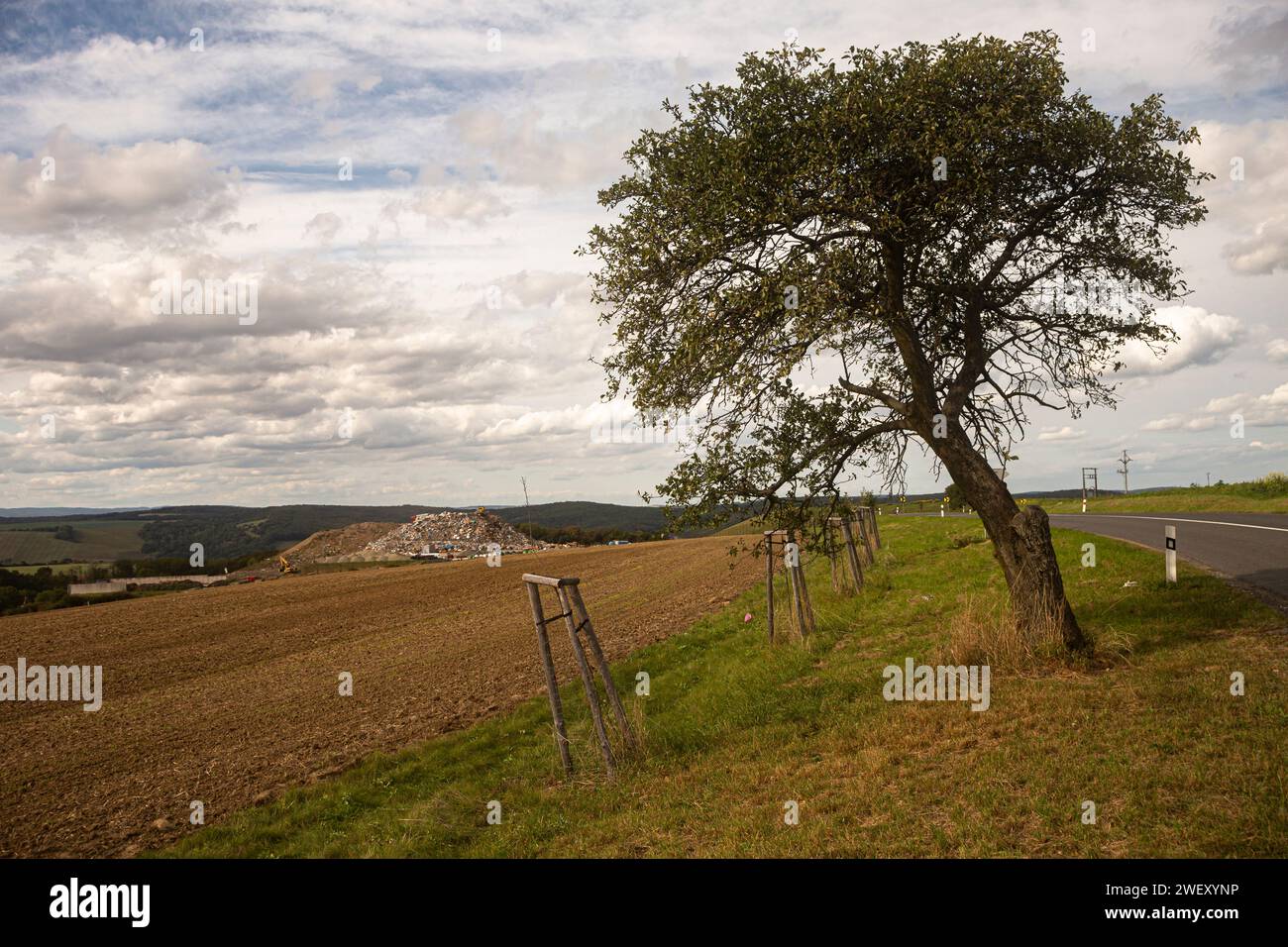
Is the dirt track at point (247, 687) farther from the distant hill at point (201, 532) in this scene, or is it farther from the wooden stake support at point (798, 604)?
the distant hill at point (201, 532)

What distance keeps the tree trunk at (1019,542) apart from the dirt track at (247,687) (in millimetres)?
9454

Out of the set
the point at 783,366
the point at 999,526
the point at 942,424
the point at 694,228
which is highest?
the point at 694,228

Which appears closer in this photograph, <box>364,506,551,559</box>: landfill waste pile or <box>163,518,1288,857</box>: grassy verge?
<box>163,518,1288,857</box>: grassy verge

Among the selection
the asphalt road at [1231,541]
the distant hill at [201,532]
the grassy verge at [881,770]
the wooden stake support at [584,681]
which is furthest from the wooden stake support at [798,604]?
the distant hill at [201,532]

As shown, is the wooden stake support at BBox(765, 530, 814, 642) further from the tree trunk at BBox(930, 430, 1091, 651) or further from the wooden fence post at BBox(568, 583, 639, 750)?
the wooden fence post at BBox(568, 583, 639, 750)

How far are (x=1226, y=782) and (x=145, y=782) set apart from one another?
14.2 m

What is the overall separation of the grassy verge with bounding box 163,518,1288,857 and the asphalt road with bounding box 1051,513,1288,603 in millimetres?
2045

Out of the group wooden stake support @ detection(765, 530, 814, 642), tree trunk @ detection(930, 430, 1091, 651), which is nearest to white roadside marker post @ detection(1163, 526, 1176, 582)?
tree trunk @ detection(930, 430, 1091, 651)

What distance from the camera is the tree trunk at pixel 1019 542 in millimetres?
11734

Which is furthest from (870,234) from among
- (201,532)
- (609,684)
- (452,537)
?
(201,532)

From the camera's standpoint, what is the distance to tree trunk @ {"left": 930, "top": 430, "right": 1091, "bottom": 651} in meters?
11.7
